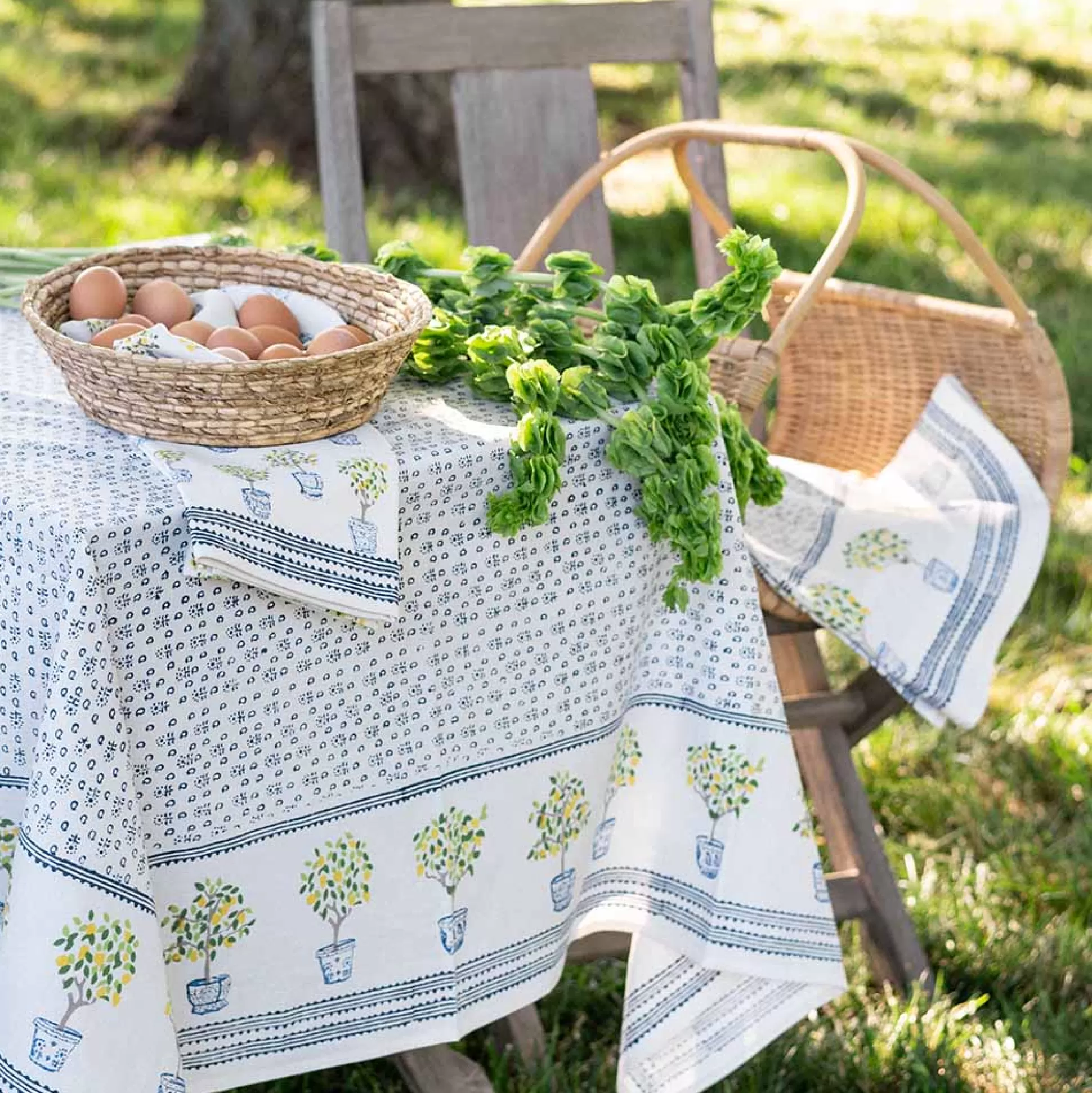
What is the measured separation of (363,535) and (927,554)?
0.95 m

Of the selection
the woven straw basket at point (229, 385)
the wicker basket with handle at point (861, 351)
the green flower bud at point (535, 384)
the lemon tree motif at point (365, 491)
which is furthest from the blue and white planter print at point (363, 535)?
the wicker basket with handle at point (861, 351)

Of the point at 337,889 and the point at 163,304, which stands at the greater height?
the point at 163,304

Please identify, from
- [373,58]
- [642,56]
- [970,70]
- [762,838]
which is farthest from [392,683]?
[970,70]

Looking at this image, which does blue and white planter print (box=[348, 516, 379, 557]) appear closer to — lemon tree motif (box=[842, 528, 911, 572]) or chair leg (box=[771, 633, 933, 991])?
lemon tree motif (box=[842, 528, 911, 572])

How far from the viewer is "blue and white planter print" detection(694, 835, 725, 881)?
158 cm

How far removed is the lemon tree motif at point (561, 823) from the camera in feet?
5.07

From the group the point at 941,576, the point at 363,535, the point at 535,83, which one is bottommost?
the point at 941,576

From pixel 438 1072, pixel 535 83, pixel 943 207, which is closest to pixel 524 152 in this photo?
pixel 535 83

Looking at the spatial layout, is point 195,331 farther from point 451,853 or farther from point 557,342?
point 451,853

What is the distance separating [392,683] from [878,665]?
736mm

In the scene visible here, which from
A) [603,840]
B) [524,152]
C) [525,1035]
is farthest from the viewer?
[524,152]

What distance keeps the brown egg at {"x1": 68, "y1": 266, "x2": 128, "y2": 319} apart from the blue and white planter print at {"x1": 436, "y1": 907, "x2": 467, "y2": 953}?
0.67 meters

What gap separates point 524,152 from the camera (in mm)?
2408

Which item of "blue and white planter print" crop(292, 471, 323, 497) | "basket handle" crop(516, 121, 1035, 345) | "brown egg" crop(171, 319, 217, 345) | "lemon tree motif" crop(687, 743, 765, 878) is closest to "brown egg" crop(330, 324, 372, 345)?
"brown egg" crop(171, 319, 217, 345)
